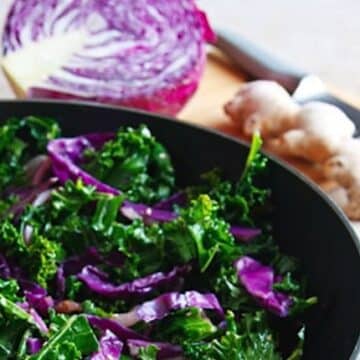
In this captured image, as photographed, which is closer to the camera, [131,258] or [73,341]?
[73,341]

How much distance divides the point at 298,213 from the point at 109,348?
328 millimetres

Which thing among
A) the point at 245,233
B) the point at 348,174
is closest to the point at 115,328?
the point at 245,233

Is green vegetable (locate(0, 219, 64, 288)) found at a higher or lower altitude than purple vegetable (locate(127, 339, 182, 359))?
higher

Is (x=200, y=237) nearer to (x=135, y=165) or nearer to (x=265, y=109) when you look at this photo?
(x=135, y=165)

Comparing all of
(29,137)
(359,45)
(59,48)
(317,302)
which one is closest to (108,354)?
(317,302)

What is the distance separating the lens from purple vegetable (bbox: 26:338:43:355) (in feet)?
3.44

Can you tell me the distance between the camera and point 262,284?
1174mm

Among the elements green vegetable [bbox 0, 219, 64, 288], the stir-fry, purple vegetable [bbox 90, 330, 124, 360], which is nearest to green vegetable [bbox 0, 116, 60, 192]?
the stir-fry

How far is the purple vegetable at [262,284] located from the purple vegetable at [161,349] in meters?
0.13

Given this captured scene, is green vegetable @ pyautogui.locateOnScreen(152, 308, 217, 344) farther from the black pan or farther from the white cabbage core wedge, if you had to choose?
the white cabbage core wedge

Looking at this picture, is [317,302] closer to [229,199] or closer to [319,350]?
[319,350]

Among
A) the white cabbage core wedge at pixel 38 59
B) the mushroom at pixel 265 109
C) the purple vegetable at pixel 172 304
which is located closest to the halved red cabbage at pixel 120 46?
the white cabbage core wedge at pixel 38 59

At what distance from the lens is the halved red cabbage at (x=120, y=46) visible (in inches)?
63.6

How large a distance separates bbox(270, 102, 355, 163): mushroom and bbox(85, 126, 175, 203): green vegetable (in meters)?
0.21
